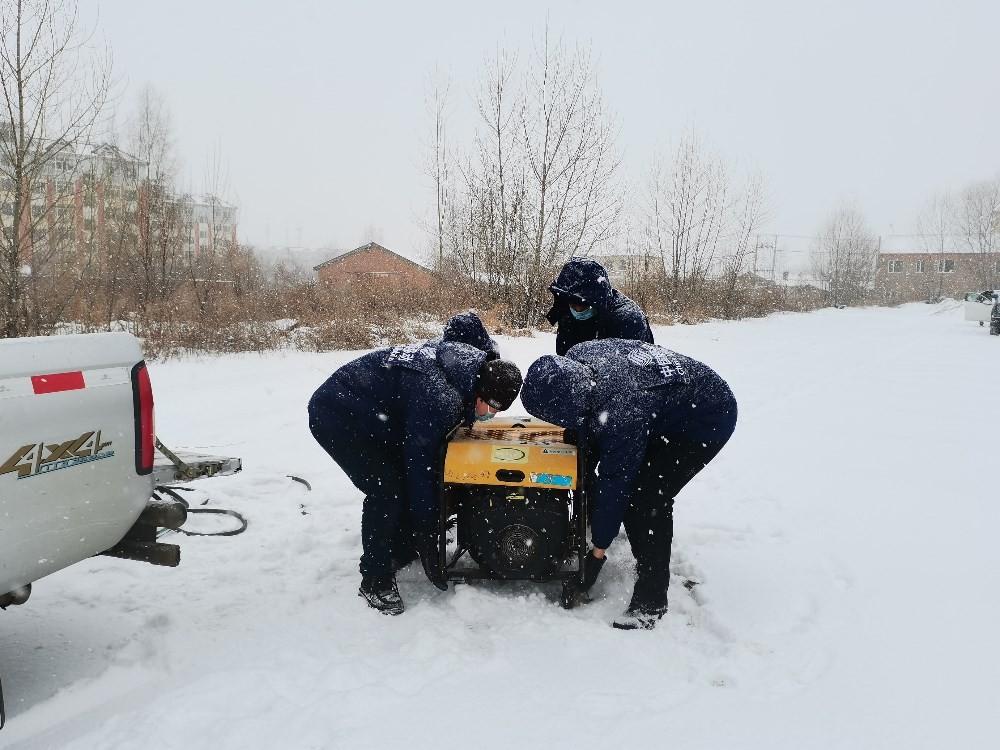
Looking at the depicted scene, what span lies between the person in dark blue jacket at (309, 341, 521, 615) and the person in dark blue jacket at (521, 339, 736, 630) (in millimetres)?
299

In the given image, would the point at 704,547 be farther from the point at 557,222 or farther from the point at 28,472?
the point at 557,222

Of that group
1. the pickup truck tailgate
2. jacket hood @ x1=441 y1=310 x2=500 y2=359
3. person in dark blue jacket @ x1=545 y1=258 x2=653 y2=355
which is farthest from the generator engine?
the pickup truck tailgate

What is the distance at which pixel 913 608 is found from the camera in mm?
3256

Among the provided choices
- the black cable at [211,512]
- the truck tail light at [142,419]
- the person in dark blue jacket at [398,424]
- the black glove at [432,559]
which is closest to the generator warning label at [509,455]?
the person in dark blue jacket at [398,424]

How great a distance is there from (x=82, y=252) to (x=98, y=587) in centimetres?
1024

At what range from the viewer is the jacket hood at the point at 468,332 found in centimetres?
375

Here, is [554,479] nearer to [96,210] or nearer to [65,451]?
[65,451]

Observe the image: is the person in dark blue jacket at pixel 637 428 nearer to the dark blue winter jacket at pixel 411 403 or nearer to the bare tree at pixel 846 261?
the dark blue winter jacket at pixel 411 403

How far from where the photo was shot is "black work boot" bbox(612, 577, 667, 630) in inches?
126

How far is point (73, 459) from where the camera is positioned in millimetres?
2334

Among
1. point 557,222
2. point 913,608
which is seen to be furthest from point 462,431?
point 557,222

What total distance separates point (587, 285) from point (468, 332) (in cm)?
92

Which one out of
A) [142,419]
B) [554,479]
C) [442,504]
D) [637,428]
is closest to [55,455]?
[142,419]

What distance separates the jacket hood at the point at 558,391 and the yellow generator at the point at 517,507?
0.92 ft
